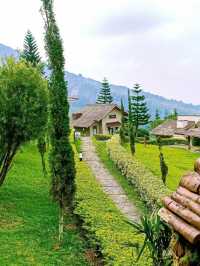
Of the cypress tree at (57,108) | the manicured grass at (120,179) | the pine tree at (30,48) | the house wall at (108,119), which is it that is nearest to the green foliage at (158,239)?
the cypress tree at (57,108)

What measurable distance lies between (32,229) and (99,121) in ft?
147

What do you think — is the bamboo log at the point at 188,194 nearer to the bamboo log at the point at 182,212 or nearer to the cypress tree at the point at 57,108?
the bamboo log at the point at 182,212

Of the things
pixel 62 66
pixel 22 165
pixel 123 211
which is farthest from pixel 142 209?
pixel 22 165

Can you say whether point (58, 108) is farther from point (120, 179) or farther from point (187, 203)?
point (120, 179)

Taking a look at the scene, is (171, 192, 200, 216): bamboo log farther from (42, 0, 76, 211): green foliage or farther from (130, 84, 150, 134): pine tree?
(130, 84, 150, 134): pine tree

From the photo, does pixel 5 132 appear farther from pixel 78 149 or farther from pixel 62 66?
pixel 78 149

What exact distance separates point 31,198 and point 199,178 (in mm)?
15052

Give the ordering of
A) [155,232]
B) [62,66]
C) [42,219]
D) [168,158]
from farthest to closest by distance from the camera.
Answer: [168,158] < [42,219] < [62,66] < [155,232]

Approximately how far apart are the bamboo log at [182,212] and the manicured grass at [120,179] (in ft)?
41.1

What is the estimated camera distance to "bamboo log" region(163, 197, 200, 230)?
18.6ft

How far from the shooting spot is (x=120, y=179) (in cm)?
2675

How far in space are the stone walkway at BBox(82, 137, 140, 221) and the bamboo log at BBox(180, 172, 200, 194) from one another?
11232mm

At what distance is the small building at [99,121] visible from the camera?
6094cm

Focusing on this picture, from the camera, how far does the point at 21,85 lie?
58.3 feet
